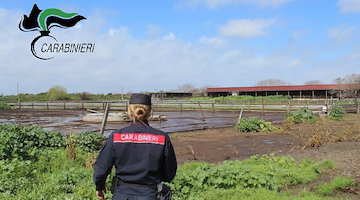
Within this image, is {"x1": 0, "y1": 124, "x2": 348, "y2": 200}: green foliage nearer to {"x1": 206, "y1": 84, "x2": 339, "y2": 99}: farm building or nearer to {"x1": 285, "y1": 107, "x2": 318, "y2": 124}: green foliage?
{"x1": 285, "y1": 107, "x2": 318, "y2": 124}: green foliage

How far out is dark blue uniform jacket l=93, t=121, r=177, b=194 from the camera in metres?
2.60

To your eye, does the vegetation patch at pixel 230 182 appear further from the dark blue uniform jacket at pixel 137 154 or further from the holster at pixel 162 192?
the dark blue uniform jacket at pixel 137 154

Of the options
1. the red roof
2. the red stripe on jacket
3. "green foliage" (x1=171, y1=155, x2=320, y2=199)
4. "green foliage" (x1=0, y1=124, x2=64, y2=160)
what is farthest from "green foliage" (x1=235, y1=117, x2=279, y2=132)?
the red roof

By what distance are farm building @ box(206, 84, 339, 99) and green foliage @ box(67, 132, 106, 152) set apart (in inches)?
1871

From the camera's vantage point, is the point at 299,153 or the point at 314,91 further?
the point at 314,91

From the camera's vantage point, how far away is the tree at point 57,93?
249ft

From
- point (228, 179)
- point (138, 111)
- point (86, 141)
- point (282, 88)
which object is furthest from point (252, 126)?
point (282, 88)

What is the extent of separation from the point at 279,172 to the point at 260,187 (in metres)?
1.24

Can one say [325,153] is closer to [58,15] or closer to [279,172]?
[279,172]

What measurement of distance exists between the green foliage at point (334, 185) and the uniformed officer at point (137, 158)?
164 inches

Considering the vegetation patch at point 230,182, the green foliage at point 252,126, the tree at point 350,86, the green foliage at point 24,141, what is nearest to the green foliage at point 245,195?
the vegetation patch at point 230,182

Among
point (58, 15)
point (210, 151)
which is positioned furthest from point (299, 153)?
point (58, 15)

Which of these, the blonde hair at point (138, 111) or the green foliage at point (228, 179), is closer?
the blonde hair at point (138, 111)

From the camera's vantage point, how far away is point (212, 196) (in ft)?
16.3
